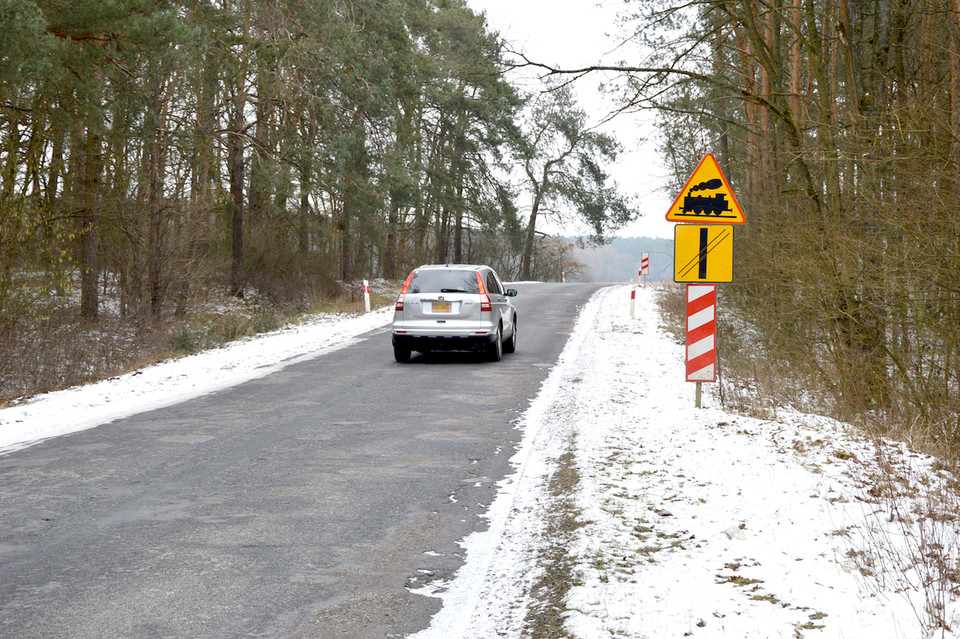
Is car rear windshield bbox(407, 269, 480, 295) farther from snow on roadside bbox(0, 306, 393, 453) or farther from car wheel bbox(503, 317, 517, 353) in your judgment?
snow on roadside bbox(0, 306, 393, 453)

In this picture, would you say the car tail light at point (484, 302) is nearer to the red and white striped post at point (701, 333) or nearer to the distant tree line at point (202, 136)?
the distant tree line at point (202, 136)

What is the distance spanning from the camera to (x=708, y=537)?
5270 mm

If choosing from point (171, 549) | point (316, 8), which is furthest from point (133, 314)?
point (171, 549)

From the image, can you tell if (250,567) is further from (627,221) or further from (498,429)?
(627,221)

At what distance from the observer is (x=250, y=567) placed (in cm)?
504

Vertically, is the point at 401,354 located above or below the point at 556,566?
above

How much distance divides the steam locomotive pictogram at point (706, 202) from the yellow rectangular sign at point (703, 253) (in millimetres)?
175

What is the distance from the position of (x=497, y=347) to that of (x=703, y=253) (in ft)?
21.1

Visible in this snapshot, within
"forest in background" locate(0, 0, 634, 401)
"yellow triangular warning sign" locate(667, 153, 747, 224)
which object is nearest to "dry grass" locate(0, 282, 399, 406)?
"forest in background" locate(0, 0, 634, 401)

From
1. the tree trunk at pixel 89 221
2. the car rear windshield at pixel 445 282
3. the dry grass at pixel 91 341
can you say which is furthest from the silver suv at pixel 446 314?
the tree trunk at pixel 89 221

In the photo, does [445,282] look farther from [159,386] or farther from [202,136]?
[202,136]

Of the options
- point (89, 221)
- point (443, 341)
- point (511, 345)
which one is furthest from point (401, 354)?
point (89, 221)

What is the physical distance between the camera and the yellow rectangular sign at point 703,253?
31.3 feet

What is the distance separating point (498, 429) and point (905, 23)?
8478mm
